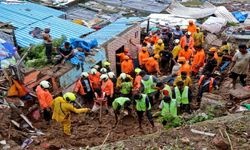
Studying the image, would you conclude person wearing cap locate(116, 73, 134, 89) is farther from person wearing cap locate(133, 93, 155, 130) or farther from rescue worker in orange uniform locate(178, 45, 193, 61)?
rescue worker in orange uniform locate(178, 45, 193, 61)

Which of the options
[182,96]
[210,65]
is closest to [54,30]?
[210,65]

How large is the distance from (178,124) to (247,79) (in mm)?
4665

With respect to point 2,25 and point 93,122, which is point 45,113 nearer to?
point 93,122

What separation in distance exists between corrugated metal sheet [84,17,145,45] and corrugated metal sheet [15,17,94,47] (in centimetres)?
42

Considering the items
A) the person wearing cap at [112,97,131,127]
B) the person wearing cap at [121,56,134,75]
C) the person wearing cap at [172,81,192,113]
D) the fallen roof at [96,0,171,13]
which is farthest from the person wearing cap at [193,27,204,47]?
the person wearing cap at [112,97,131,127]

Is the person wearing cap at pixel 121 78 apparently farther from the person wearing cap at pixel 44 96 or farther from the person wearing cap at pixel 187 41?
the person wearing cap at pixel 187 41

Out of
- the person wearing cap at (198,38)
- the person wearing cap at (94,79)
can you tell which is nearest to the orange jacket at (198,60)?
the person wearing cap at (198,38)

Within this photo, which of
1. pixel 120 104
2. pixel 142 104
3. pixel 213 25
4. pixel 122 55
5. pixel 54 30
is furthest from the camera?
pixel 213 25

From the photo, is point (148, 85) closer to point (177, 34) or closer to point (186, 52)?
point (186, 52)

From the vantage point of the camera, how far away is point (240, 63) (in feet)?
36.9

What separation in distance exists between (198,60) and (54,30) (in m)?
5.54

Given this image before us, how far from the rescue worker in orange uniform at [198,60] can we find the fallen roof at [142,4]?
24.8 ft

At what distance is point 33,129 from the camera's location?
1102cm

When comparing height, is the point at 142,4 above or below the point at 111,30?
below
